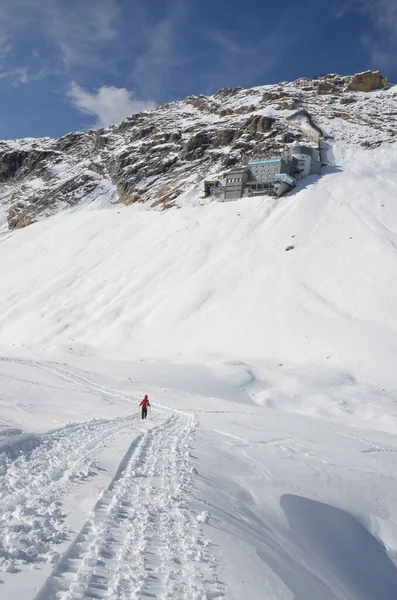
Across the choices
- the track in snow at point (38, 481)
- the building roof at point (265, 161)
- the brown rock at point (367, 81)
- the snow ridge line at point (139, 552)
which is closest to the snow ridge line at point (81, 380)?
the track in snow at point (38, 481)

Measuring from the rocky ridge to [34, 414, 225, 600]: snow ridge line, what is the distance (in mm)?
67309

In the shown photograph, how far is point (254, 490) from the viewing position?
1005cm

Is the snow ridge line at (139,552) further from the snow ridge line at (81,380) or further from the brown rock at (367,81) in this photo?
the brown rock at (367,81)

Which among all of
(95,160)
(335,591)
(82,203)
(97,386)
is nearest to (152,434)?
(335,591)

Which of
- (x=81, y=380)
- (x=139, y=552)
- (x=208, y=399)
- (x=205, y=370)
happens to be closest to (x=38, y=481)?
(x=139, y=552)

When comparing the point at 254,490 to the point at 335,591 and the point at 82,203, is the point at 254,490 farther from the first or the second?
the point at 82,203

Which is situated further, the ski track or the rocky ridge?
the rocky ridge

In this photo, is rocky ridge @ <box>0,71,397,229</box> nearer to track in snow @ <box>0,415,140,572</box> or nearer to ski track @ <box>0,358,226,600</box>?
track in snow @ <box>0,415,140,572</box>

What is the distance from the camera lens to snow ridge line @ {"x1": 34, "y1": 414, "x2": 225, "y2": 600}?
486 centimetres

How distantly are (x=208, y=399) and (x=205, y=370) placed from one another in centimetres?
589

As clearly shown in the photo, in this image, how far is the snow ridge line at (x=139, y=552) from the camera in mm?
4855

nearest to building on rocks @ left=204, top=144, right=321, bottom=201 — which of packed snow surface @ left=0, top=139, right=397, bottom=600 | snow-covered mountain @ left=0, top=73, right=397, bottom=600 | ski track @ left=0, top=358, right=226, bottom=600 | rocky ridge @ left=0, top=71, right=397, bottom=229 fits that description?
snow-covered mountain @ left=0, top=73, right=397, bottom=600

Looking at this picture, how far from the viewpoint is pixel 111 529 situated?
6.27 metres

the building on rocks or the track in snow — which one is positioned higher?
the building on rocks
